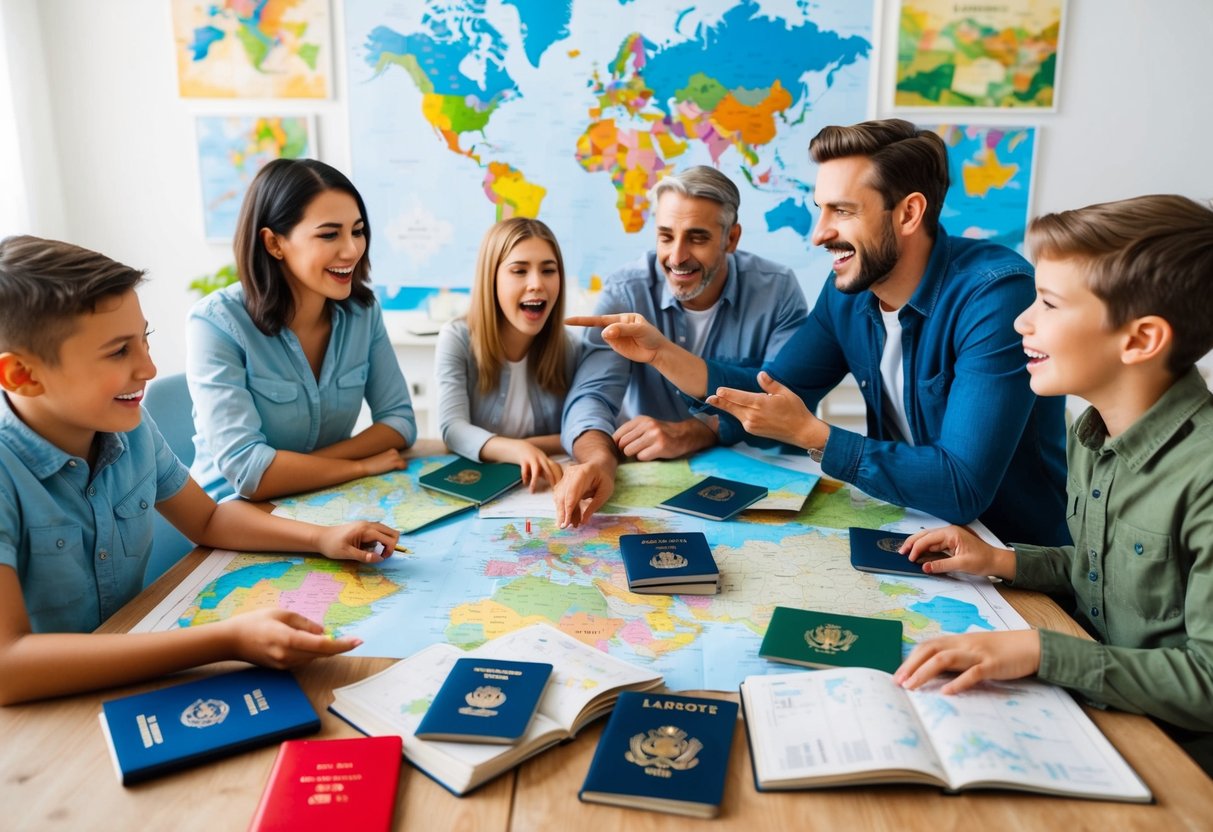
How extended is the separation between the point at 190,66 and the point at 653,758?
3453 millimetres

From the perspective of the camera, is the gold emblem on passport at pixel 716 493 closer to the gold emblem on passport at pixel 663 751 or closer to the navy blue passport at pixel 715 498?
the navy blue passport at pixel 715 498

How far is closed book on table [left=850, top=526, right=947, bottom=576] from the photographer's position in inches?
55.9

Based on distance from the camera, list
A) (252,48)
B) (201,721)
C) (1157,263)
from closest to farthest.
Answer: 1. (201,721)
2. (1157,263)
3. (252,48)

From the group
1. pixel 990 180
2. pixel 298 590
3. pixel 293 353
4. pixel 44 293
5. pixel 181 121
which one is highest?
pixel 181 121

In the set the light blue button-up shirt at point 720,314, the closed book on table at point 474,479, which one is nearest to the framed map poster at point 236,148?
the light blue button-up shirt at point 720,314

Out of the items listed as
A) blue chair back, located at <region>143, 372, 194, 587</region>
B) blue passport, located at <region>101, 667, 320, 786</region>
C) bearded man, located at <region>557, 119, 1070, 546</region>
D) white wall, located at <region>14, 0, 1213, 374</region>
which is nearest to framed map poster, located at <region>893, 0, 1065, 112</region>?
white wall, located at <region>14, 0, 1213, 374</region>

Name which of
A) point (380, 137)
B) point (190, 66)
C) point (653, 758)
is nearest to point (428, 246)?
point (380, 137)

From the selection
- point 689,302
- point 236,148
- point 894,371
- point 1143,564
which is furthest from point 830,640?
point 236,148

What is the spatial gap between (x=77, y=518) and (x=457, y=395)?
3.24ft

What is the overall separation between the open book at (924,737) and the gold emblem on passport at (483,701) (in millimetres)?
281

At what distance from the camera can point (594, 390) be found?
2205 millimetres

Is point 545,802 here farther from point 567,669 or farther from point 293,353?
point 293,353

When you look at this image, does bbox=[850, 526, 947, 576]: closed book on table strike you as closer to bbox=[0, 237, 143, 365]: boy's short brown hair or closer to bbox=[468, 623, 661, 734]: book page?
bbox=[468, 623, 661, 734]: book page

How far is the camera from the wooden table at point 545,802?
2.85 ft
